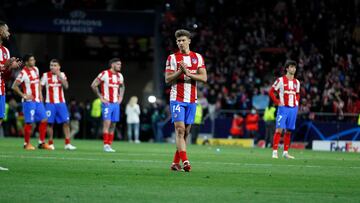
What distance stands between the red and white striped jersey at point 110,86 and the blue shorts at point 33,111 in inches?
71.7

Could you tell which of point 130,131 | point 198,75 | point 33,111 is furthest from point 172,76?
point 130,131

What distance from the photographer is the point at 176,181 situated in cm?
1332

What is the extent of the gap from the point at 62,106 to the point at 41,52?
2830 cm

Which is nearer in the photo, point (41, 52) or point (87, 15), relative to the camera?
point (87, 15)

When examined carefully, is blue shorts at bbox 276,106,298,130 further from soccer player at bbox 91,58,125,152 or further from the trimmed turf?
the trimmed turf

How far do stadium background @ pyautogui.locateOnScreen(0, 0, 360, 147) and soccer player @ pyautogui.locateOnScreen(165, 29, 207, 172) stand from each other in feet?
68.4

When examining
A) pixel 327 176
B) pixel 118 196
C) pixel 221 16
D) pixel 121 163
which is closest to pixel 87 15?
pixel 221 16

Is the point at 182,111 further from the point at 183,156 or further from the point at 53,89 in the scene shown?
the point at 53,89

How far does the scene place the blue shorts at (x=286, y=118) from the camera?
23203 mm

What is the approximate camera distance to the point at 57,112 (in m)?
25.2

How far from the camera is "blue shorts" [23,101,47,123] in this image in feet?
80.0

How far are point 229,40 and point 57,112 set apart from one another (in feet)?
68.0

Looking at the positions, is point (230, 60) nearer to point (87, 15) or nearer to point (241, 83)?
point (241, 83)

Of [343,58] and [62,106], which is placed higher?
[343,58]
